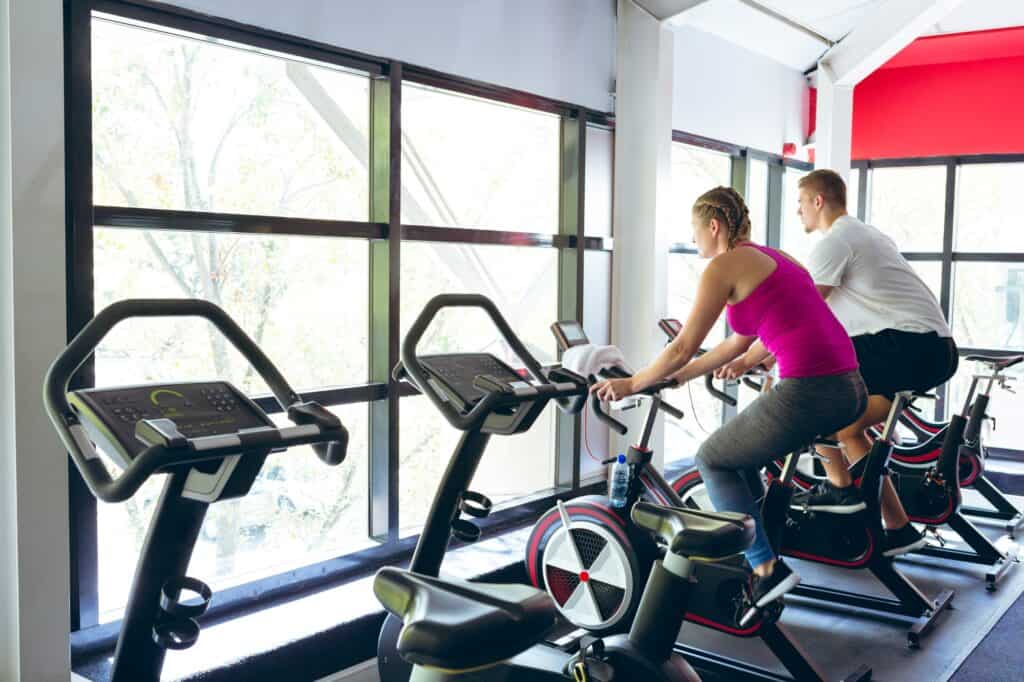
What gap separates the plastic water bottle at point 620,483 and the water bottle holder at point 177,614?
1924 millimetres

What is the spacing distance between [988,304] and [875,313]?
4.06 m

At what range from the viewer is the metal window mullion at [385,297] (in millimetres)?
3832

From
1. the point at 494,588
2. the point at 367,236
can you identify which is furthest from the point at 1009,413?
the point at 494,588

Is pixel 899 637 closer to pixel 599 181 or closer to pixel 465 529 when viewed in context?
pixel 465 529

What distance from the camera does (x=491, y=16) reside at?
432 centimetres

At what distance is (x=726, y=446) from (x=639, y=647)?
1142mm

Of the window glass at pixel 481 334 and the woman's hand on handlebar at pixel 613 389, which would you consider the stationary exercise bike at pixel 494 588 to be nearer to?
the woman's hand on handlebar at pixel 613 389

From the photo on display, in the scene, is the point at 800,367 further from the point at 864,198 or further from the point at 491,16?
the point at 864,198

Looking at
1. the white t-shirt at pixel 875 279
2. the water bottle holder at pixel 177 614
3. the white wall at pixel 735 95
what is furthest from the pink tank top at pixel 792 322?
the white wall at pixel 735 95

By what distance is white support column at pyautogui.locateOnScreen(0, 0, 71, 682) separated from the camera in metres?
2.25

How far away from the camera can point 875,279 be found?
12.7 feet

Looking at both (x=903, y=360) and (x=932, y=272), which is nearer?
(x=903, y=360)

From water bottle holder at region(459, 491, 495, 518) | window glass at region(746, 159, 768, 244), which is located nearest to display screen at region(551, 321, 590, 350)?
water bottle holder at region(459, 491, 495, 518)

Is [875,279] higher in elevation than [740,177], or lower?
lower
